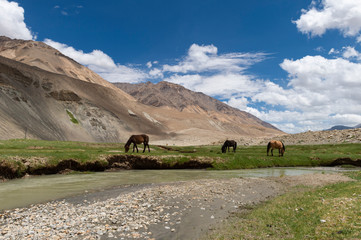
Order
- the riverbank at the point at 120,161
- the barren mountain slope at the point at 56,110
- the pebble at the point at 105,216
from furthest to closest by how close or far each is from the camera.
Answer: the barren mountain slope at the point at 56,110
the riverbank at the point at 120,161
the pebble at the point at 105,216

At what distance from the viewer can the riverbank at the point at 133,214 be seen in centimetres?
958

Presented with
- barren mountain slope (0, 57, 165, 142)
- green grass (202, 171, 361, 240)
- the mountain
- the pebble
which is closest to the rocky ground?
green grass (202, 171, 361, 240)

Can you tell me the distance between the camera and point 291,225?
9.92m

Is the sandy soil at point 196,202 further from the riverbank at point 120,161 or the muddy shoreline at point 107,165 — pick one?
the riverbank at point 120,161

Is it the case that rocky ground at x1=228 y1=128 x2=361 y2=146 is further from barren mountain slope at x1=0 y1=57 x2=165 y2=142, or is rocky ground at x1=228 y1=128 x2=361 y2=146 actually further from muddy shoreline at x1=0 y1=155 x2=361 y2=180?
barren mountain slope at x1=0 y1=57 x2=165 y2=142

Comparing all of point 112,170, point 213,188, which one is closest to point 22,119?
point 112,170

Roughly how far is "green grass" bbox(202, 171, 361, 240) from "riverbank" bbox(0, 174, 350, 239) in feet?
3.65

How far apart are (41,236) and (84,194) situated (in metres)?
7.58

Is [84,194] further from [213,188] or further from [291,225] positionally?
[291,225]

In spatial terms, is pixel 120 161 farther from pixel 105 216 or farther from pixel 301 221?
pixel 301 221

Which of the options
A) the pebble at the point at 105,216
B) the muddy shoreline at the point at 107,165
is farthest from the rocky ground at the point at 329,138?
the pebble at the point at 105,216

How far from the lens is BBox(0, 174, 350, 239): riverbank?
31.4ft

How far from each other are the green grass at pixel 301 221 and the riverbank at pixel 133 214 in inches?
43.8

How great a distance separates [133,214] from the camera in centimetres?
1163
